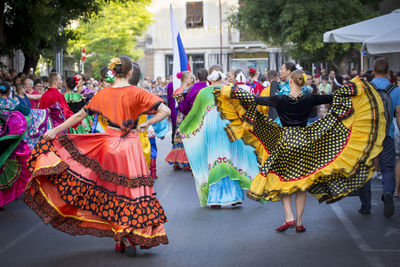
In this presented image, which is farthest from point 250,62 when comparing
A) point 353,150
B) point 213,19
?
point 353,150

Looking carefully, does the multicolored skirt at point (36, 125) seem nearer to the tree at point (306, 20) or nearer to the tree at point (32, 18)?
the tree at point (32, 18)

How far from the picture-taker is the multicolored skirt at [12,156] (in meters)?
8.52

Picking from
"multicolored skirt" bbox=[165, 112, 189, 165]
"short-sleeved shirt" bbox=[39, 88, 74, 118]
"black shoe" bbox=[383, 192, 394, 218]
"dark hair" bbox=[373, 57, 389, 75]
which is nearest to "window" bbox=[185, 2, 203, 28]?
"multicolored skirt" bbox=[165, 112, 189, 165]

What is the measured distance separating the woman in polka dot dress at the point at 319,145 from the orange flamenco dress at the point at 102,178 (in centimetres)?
137

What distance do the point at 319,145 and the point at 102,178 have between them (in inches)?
96.0

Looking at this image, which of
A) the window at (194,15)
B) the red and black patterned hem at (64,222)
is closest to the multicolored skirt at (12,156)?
the red and black patterned hem at (64,222)

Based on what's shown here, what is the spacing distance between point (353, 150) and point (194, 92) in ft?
14.9

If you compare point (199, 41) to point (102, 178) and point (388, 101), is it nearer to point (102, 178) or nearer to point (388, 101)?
point (388, 101)

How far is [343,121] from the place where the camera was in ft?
22.6

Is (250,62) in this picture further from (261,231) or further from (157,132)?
(261,231)

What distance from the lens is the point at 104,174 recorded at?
5.95m

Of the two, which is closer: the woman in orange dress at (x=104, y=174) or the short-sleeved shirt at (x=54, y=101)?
the woman in orange dress at (x=104, y=174)

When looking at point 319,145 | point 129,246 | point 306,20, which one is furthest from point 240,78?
point 306,20

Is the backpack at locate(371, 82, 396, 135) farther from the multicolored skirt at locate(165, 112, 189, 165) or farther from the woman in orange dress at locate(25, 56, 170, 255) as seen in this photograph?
the multicolored skirt at locate(165, 112, 189, 165)
